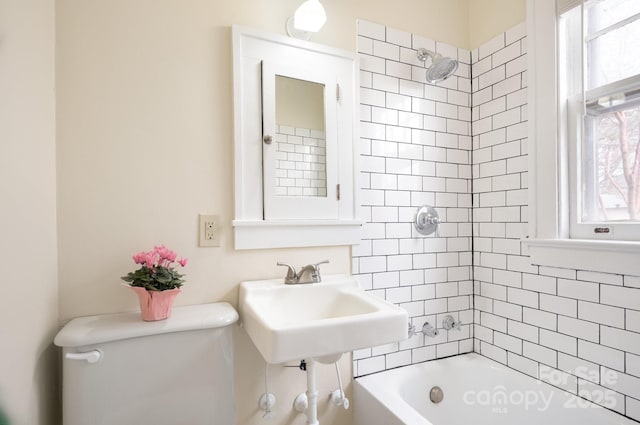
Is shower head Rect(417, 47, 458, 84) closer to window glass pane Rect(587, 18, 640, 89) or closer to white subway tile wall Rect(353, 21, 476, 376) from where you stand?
white subway tile wall Rect(353, 21, 476, 376)

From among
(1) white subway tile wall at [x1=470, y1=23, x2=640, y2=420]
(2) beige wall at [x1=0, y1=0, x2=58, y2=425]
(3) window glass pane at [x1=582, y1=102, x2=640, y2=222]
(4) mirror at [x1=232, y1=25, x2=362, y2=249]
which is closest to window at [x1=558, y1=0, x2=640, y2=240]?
(3) window glass pane at [x1=582, y1=102, x2=640, y2=222]

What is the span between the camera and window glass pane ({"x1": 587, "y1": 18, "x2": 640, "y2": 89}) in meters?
1.29

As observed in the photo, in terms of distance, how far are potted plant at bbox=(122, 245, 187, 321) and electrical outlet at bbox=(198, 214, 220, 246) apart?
0.64 ft

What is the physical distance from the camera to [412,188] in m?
1.71

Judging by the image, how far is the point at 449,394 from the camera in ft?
5.47

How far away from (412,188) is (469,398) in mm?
1136

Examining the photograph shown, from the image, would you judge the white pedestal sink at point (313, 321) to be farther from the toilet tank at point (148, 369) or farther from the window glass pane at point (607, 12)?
the window glass pane at point (607, 12)

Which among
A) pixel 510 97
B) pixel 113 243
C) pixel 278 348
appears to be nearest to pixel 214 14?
pixel 113 243

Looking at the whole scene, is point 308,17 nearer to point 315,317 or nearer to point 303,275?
point 303,275

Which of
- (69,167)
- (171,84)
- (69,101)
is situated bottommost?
(69,167)

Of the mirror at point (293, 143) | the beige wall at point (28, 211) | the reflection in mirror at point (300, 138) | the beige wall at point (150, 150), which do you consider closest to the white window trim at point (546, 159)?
the mirror at point (293, 143)

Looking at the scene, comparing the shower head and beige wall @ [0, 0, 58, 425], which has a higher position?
the shower head

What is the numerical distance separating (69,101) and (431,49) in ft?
5.65

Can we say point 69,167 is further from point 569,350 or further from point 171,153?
point 569,350
